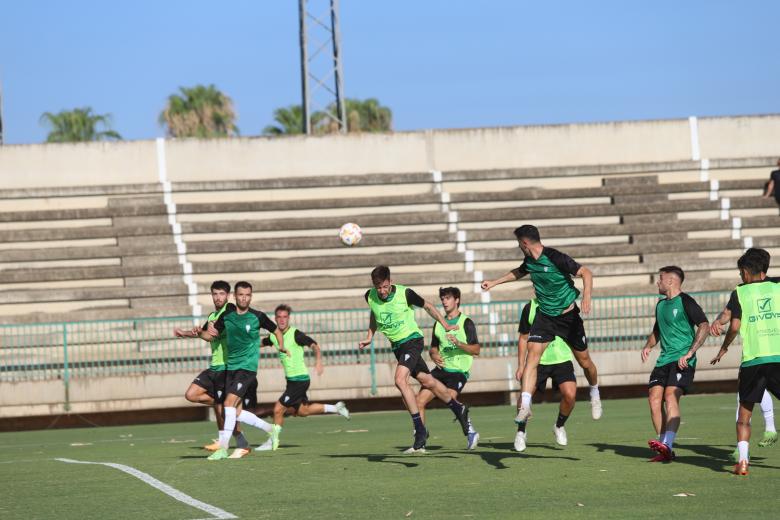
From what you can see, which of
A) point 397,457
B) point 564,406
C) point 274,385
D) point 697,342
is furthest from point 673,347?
point 274,385

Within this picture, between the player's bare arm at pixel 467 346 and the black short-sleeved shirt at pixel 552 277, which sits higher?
the black short-sleeved shirt at pixel 552 277

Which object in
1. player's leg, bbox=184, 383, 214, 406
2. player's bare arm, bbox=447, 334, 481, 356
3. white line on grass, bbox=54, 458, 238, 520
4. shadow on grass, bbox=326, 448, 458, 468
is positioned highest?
player's bare arm, bbox=447, 334, 481, 356

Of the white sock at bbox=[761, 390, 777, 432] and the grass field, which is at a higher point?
the white sock at bbox=[761, 390, 777, 432]

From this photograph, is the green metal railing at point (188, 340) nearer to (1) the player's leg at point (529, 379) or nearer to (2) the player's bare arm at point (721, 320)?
(1) the player's leg at point (529, 379)

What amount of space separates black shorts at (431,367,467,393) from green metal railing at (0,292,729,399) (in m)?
7.92

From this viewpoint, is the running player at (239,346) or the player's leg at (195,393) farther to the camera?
the player's leg at (195,393)

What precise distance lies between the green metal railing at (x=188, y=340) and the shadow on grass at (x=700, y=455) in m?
9.78

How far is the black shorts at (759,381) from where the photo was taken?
1029 cm

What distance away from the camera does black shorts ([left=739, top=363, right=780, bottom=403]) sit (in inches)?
405

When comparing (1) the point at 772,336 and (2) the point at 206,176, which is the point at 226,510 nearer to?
(1) the point at 772,336

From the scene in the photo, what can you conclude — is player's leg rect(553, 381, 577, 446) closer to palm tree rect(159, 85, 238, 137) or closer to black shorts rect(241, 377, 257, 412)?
black shorts rect(241, 377, 257, 412)

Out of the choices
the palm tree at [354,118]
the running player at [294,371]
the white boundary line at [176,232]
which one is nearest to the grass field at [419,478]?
the running player at [294,371]

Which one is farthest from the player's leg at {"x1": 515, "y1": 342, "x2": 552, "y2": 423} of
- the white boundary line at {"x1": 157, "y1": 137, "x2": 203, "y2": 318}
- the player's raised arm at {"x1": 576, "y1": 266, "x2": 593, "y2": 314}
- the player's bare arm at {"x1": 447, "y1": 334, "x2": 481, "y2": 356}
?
the white boundary line at {"x1": 157, "y1": 137, "x2": 203, "y2": 318}

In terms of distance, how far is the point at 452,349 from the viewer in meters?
14.9
